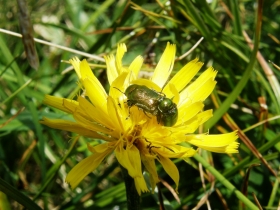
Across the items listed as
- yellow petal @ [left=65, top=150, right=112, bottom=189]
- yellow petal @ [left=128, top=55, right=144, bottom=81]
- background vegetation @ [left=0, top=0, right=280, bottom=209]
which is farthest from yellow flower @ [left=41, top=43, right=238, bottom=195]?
background vegetation @ [left=0, top=0, right=280, bottom=209]

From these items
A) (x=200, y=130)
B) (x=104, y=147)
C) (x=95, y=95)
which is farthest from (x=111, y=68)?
(x=200, y=130)

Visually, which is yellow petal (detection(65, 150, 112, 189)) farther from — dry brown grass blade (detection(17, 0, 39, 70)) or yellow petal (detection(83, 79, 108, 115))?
dry brown grass blade (detection(17, 0, 39, 70))

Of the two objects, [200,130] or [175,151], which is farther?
[200,130]

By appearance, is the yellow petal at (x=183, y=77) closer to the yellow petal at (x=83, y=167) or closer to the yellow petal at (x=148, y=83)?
the yellow petal at (x=148, y=83)

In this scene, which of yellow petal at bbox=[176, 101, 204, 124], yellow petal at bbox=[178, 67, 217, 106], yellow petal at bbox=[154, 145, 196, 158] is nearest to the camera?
yellow petal at bbox=[154, 145, 196, 158]

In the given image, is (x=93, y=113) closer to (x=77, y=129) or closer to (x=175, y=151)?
(x=77, y=129)

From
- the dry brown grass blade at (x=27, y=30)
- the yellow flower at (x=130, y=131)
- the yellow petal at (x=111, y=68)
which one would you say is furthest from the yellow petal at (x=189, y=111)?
the dry brown grass blade at (x=27, y=30)

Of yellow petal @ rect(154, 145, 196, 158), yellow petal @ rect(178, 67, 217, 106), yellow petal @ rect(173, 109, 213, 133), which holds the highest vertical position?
yellow petal @ rect(178, 67, 217, 106)
